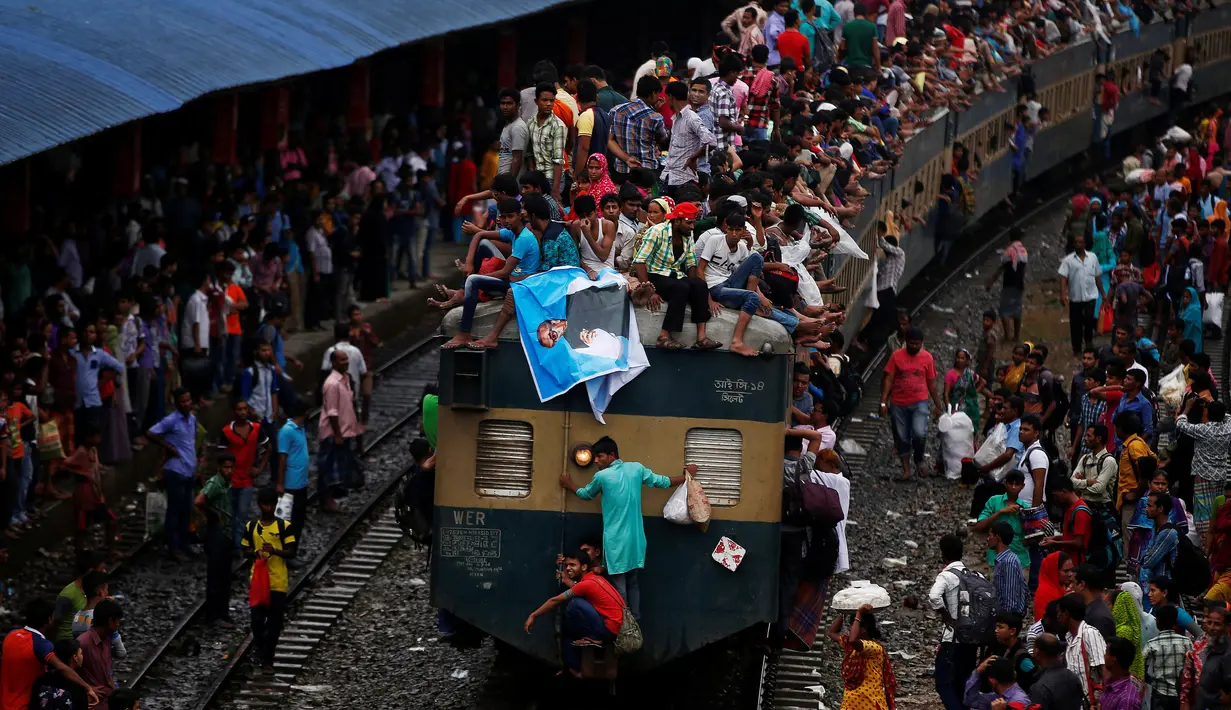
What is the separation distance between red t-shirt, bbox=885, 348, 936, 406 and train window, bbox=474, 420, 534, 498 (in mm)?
6693

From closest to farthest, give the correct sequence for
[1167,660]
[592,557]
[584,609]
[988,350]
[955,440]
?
[1167,660] → [584,609] → [592,557] → [955,440] → [988,350]

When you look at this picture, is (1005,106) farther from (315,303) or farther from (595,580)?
(595,580)

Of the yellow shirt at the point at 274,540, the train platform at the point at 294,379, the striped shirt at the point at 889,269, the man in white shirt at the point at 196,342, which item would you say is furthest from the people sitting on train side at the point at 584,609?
the striped shirt at the point at 889,269

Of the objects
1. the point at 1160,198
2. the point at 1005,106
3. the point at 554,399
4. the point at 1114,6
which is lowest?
the point at 554,399

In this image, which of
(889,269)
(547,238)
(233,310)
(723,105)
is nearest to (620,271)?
(547,238)

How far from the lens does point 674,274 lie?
1288 centimetres

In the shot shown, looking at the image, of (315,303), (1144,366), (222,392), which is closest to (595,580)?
(1144,366)

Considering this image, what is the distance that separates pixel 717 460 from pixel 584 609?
1.33 m

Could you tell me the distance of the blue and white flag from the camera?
12.4m

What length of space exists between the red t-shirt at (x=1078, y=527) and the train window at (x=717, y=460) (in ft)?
8.43

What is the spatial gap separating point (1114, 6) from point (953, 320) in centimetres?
1176

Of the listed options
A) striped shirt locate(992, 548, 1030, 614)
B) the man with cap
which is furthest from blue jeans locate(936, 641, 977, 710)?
the man with cap

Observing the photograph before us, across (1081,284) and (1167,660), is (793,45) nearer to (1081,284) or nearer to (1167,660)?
(1081,284)

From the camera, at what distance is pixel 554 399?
12469 millimetres
